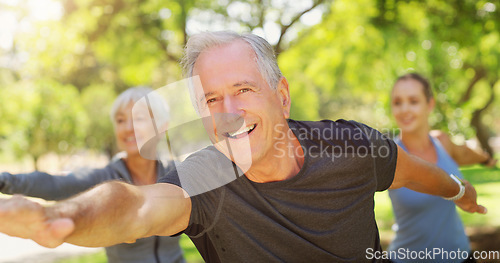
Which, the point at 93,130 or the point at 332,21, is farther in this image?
the point at 93,130

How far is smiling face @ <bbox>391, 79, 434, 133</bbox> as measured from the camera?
381 centimetres

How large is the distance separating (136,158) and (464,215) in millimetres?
10028

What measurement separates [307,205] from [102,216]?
1.04 m

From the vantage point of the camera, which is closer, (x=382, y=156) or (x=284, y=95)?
(x=382, y=156)

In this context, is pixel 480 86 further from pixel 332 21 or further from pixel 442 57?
pixel 332 21

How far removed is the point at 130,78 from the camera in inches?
482

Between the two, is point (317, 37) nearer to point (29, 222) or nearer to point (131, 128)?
point (131, 128)

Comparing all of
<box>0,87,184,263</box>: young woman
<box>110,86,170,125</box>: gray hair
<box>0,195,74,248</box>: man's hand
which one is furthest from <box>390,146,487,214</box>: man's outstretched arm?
<box>110,86,170,125</box>: gray hair

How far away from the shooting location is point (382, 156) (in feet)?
7.56

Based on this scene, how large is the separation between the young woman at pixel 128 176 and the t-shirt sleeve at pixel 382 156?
61.0 inches

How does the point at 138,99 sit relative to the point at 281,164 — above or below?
above

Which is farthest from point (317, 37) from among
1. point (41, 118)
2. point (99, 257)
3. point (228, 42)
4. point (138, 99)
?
point (41, 118)

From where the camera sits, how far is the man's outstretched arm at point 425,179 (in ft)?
8.00


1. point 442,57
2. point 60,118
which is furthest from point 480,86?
point 60,118
